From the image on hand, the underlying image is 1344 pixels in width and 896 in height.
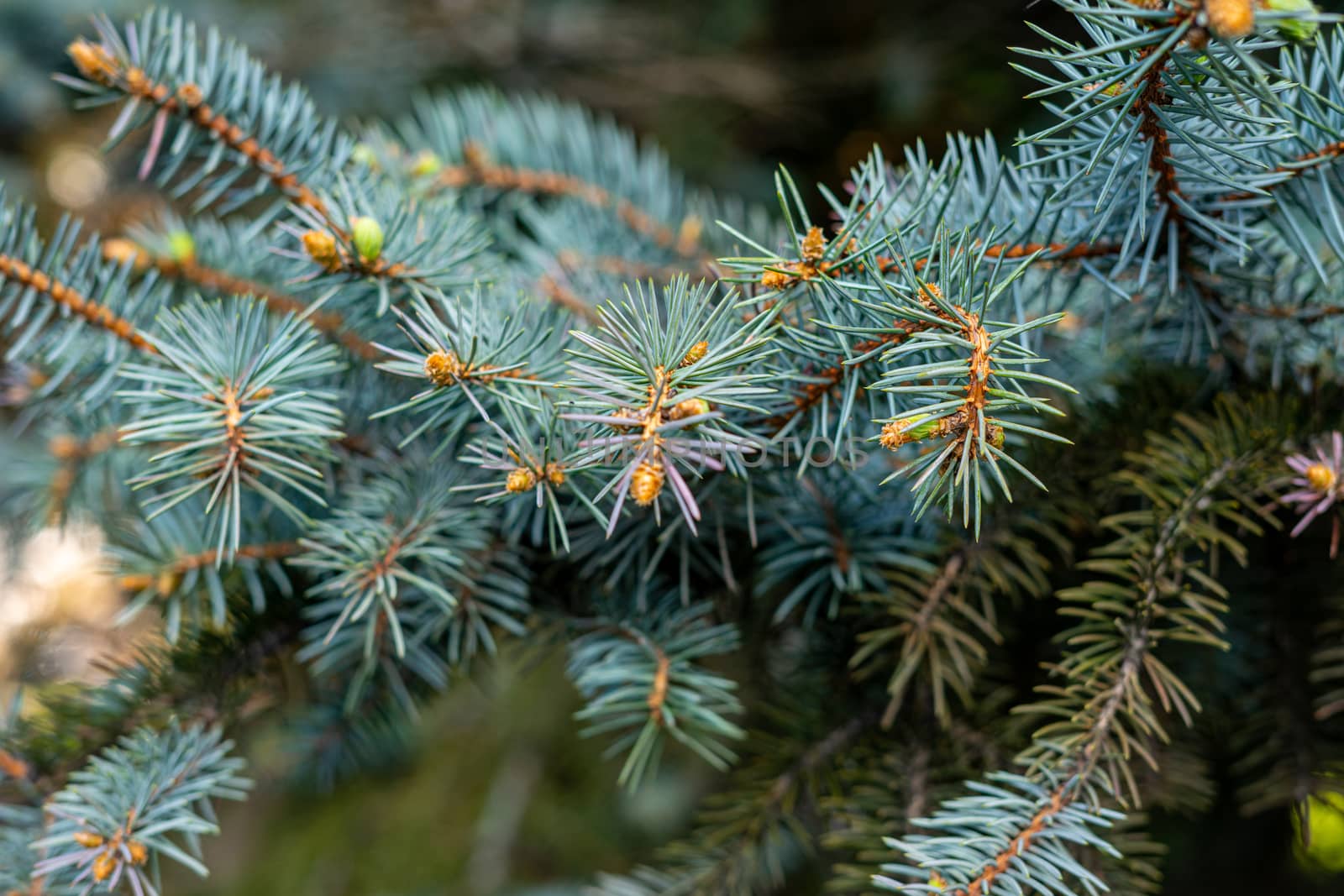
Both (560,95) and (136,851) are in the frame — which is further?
(560,95)

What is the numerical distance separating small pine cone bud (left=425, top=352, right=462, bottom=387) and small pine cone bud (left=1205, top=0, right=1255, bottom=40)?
0.25 meters

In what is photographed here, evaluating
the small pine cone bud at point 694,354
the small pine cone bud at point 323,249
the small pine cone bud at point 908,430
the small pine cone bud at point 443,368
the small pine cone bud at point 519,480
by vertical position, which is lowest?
the small pine cone bud at point 519,480

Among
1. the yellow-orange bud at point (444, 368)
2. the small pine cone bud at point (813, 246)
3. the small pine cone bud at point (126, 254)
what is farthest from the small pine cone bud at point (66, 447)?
the small pine cone bud at point (813, 246)

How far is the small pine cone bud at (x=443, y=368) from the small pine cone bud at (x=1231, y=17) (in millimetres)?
252

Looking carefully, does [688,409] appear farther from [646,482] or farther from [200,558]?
[200,558]

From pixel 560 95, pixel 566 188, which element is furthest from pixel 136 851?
pixel 560 95

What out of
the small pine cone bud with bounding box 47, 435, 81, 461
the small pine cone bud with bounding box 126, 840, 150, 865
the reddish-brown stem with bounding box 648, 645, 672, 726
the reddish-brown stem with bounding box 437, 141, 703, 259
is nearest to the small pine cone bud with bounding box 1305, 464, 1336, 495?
the reddish-brown stem with bounding box 648, 645, 672, 726

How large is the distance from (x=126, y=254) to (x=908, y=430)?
1.30 ft

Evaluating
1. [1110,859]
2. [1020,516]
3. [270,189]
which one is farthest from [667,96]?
[1110,859]

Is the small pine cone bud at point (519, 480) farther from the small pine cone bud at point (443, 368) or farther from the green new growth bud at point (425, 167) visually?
the green new growth bud at point (425, 167)

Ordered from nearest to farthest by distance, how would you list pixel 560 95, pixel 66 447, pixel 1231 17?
pixel 1231 17, pixel 66 447, pixel 560 95

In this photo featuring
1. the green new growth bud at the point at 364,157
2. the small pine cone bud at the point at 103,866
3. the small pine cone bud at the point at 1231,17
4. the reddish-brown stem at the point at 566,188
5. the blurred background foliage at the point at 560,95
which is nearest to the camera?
the small pine cone bud at the point at 1231,17

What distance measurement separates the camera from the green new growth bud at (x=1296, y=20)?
0.22 meters

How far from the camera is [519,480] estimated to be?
0.93 feet
